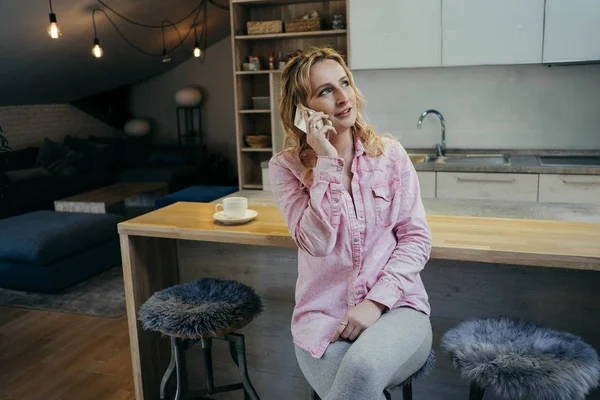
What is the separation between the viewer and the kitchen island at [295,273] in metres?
1.68

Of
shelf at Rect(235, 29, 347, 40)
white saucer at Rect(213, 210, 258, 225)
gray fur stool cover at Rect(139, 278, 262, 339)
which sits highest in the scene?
shelf at Rect(235, 29, 347, 40)

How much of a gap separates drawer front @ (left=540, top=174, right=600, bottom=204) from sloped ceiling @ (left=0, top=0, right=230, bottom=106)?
13.4 ft

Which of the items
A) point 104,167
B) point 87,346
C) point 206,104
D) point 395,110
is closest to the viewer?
point 87,346

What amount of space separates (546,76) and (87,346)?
366cm

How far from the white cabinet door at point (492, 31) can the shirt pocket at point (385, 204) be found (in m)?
2.68

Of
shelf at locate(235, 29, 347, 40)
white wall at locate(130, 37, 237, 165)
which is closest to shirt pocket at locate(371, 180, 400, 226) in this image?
shelf at locate(235, 29, 347, 40)

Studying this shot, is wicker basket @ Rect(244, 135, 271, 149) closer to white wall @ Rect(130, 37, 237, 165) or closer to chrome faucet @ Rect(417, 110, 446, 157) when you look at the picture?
chrome faucet @ Rect(417, 110, 446, 157)

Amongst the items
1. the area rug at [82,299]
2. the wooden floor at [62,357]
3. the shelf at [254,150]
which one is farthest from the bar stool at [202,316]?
the shelf at [254,150]

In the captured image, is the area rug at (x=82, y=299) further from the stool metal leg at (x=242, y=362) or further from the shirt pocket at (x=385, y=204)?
the shirt pocket at (x=385, y=204)

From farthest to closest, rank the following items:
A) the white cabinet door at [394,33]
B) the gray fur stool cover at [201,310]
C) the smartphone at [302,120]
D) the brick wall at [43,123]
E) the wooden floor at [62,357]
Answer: the brick wall at [43,123]
the white cabinet door at [394,33]
the wooden floor at [62,357]
the gray fur stool cover at [201,310]
the smartphone at [302,120]

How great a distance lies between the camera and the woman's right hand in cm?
157

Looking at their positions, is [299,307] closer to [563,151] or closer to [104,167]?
[563,151]

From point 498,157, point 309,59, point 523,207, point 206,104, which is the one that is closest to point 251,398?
point 309,59

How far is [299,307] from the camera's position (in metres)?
1.64
